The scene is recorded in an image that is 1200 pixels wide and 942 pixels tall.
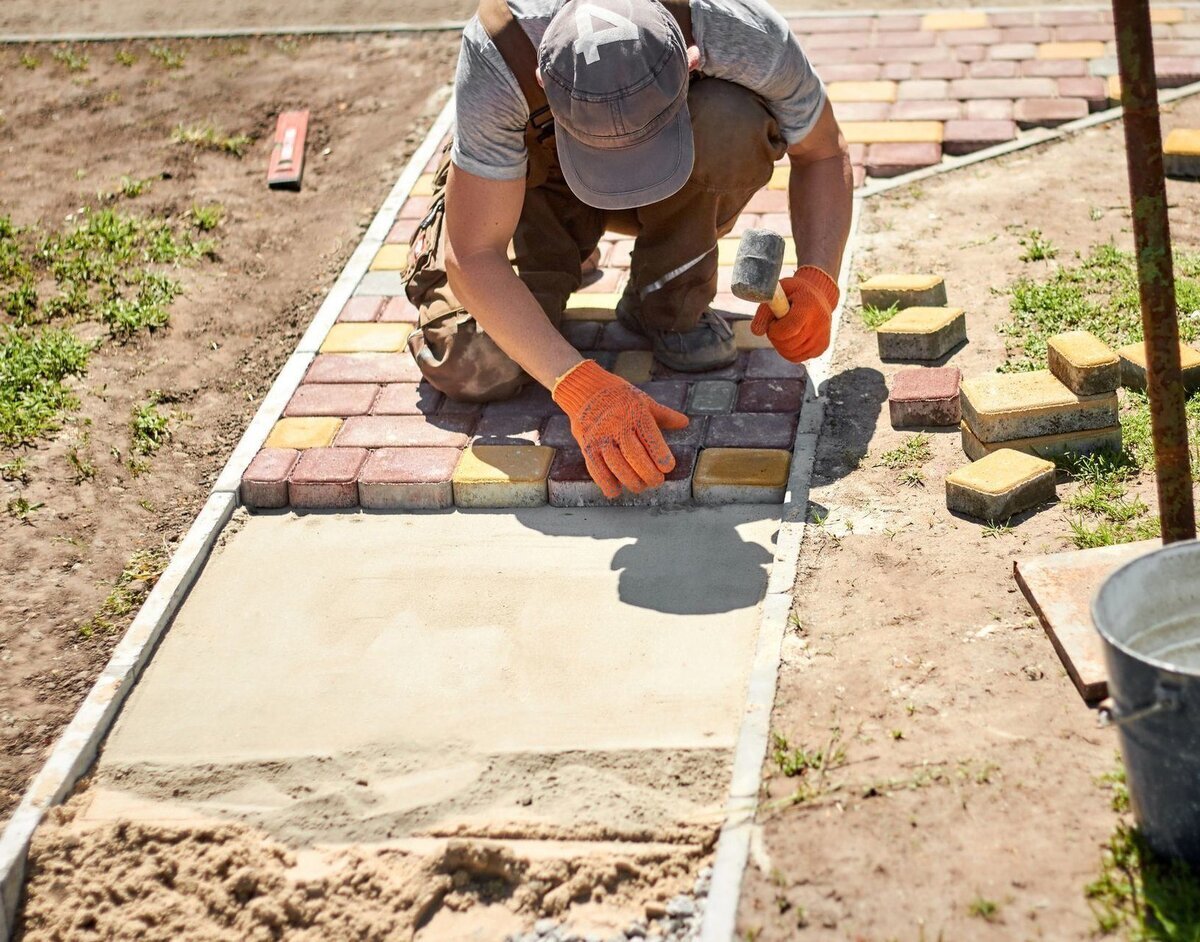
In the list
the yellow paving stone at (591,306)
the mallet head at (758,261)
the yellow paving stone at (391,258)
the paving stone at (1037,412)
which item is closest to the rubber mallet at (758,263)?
the mallet head at (758,261)

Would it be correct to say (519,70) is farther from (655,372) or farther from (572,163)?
(655,372)

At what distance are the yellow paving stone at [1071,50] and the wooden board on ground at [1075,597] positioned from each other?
4.12m

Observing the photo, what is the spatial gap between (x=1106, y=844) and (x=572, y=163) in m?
2.18

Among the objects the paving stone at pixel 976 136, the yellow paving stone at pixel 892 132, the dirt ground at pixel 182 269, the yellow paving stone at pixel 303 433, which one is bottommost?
the dirt ground at pixel 182 269

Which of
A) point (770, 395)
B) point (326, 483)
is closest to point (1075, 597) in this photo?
point (770, 395)

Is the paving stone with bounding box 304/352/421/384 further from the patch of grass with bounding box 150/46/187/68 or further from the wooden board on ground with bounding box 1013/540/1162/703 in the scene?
the patch of grass with bounding box 150/46/187/68

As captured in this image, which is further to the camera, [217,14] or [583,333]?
[217,14]

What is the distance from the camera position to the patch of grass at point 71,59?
7.96 metres

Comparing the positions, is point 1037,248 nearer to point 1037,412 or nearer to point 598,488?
point 1037,412

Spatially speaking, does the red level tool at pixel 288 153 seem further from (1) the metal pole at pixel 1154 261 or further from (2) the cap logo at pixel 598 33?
(1) the metal pole at pixel 1154 261

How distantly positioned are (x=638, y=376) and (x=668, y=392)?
6.5 inches

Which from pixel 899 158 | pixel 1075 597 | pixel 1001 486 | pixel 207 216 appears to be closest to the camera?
pixel 1075 597

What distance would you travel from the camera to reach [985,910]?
9.11 feet

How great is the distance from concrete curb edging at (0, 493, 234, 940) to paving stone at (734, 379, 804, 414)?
1.75 metres
